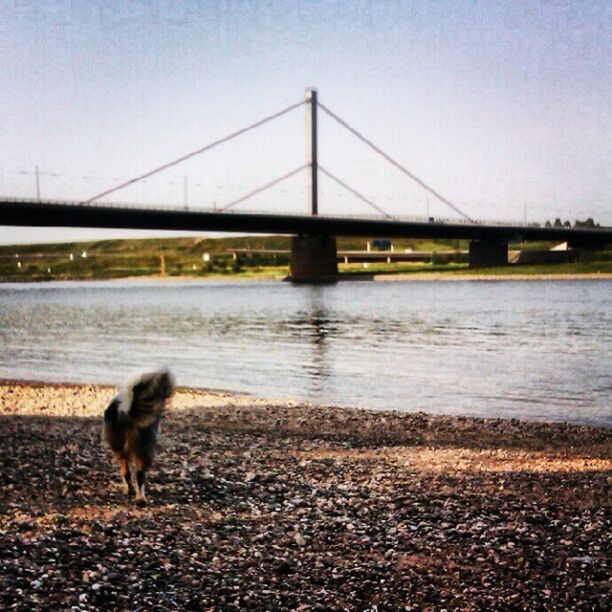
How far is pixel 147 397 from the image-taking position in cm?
650

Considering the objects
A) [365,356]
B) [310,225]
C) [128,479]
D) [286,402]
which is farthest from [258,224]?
[128,479]

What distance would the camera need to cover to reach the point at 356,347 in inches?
1082

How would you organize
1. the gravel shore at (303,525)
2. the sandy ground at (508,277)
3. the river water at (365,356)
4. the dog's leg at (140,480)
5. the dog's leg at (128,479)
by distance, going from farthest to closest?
1. the sandy ground at (508,277)
2. the river water at (365,356)
3. the dog's leg at (128,479)
4. the dog's leg at (140,480)
5. the gravel shore at (303,525)

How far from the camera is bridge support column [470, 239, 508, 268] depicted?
10162 centimetres

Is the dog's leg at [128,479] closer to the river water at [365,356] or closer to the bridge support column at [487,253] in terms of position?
the river water at [365,356]

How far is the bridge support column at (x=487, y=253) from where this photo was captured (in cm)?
10162

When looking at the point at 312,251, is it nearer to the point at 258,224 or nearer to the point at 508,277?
the point at 258,224

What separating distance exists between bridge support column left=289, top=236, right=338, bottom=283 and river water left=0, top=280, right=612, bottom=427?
40736mm

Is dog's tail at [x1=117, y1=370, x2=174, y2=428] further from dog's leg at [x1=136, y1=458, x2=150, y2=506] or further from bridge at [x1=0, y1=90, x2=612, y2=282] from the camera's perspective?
bridge at [x1=0, y1=90, x2=612, y2=282]

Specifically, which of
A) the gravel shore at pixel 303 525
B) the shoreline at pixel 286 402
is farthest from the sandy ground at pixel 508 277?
the gravel shore at pixel 303 525

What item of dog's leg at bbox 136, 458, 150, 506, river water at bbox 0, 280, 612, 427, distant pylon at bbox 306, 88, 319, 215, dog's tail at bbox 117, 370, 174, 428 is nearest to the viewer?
dog's tail at bbox 117, 370, 174, 428

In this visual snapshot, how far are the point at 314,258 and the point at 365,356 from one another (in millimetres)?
65535

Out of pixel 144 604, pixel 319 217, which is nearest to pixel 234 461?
pixel 144 604

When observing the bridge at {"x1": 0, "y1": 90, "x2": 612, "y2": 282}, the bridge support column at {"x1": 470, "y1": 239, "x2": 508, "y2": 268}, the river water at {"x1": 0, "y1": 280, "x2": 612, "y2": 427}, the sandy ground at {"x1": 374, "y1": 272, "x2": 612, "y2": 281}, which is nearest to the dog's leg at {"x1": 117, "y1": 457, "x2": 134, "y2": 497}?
the river water at {"x1": 0, "y1": 280, "x2": 612, "y2": 427}
